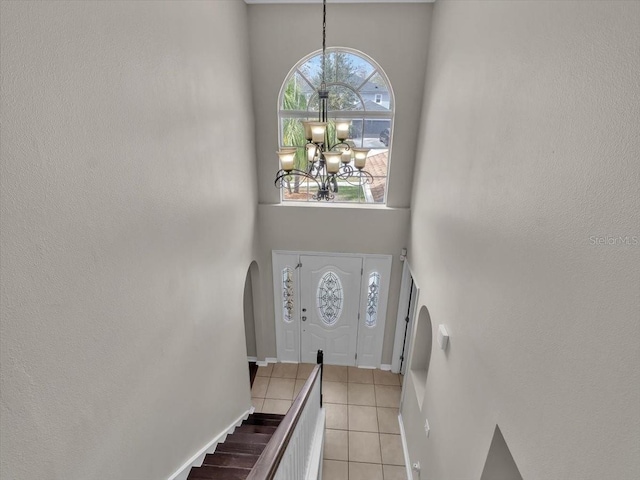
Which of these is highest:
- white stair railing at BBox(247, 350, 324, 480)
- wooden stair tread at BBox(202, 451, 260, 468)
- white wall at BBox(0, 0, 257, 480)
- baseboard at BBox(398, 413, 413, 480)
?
white wall at BBox(0, 0, 257, 480)

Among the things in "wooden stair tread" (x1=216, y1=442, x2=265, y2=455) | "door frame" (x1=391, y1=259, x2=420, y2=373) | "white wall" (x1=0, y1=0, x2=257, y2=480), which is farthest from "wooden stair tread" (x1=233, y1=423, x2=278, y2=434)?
"door frame" (x1=391, y1=259, x2=420, y2=373)

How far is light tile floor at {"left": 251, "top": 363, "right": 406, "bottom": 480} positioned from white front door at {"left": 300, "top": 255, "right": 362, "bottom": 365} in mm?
322

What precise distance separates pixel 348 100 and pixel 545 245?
3.83 meters

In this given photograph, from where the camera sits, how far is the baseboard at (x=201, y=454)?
2.82 meters

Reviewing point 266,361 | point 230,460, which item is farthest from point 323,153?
point 266,361

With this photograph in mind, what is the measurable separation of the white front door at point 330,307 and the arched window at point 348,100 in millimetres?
1330


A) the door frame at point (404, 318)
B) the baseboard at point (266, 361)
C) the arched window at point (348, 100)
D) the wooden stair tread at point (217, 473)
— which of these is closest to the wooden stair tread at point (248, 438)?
the wooden stair tread at point (217, 473)

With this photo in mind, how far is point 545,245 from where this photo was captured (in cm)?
164

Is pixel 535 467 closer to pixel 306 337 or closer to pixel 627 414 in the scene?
pixel 627 414

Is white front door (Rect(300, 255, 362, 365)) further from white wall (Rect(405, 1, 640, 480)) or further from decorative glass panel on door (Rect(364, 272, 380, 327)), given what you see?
white wall (Rect(405, 1, 640, 480))

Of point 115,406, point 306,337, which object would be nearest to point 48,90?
point 115,406

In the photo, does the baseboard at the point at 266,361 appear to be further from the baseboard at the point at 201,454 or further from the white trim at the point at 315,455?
the white trim at the point at 315,455

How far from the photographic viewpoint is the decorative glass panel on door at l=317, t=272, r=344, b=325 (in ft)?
18.9

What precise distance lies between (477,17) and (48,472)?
3827mm
